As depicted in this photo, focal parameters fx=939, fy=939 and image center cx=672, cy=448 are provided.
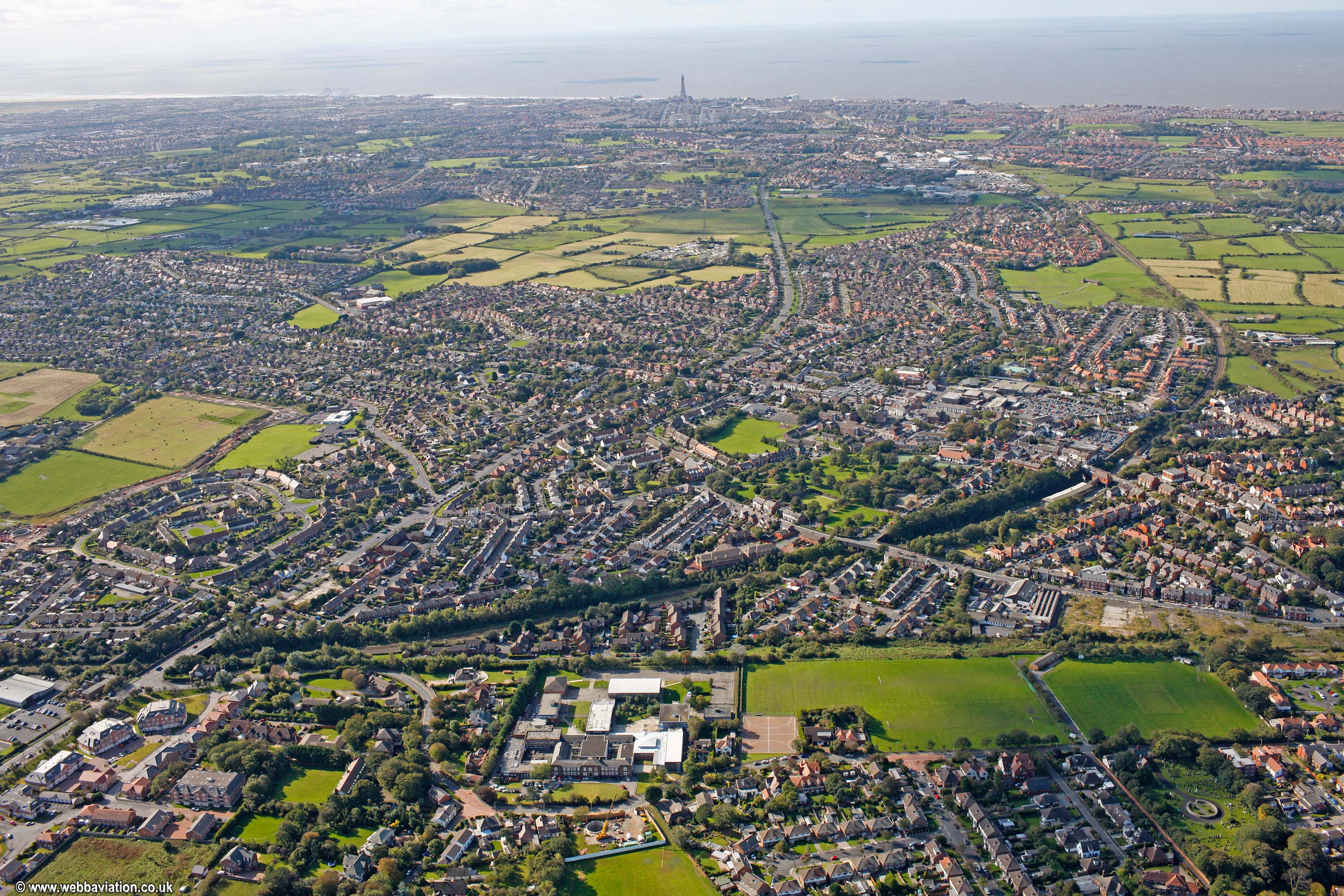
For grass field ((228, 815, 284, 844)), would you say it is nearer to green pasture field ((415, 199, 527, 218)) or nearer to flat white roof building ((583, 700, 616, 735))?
flat white roof building ((583, 700, 616, 735))

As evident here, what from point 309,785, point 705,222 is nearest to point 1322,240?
point 705,222

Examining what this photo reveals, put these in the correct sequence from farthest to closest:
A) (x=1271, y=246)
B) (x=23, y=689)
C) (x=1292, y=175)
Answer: (x=1292, y=175) < (x=1271, y=246) < (x=23, y=689)

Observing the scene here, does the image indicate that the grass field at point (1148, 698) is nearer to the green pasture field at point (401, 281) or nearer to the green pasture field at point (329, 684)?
the green pasture field at point (329, 684)

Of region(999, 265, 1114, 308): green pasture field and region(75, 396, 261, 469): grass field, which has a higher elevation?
region(999, 265, 1114, 308): green pasture field

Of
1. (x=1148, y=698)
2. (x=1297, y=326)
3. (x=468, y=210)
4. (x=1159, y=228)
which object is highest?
(x=468, y=210)

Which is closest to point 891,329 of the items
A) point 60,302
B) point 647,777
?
Result: point 647,777

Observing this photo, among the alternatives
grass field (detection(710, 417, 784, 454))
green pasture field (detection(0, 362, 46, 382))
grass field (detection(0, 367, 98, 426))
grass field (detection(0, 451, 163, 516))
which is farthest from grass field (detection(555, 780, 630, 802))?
green pasture field (detection(0, 362, 46, 382))

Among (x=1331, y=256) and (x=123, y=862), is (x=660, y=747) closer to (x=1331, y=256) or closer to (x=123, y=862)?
(x=123, y=862)

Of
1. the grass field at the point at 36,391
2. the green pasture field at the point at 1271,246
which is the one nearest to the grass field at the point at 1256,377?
the green pasture field at the point at 1271,246

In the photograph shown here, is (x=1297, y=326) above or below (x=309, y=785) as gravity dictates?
above
